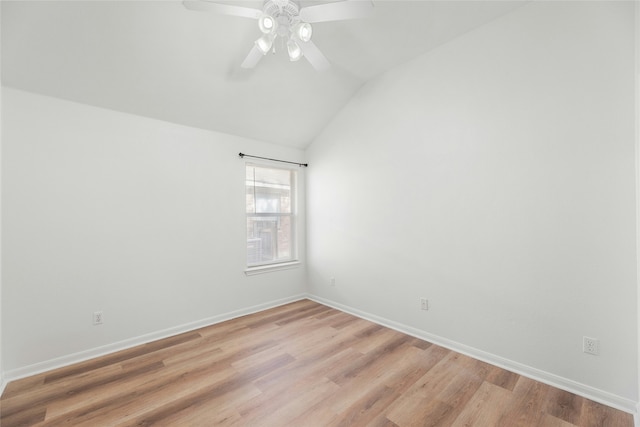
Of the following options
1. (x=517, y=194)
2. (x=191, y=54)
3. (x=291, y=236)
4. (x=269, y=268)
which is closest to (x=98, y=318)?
(x=269, y=268)

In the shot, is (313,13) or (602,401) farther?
(602,401)

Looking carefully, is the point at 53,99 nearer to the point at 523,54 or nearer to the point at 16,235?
the point at 16,235

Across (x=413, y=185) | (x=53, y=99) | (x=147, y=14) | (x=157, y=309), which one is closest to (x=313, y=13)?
(x=147, y=14)

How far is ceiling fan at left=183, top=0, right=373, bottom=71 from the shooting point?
1.64 meters

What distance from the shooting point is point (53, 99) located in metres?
2.40

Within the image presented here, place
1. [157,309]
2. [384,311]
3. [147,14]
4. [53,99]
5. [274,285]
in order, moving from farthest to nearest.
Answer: [274,285] → [384,311] → [157,309] → [53,99] → [147,14]

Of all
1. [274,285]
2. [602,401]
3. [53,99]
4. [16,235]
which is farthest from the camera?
[274,285]

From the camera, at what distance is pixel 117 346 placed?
2.69 metres

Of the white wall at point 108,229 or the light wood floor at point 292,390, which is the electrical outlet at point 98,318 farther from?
the light wood floor at point 292,390

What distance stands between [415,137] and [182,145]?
2.60 metres

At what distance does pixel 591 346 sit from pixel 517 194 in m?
1.19

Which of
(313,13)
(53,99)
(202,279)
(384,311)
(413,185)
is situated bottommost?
(384,311)

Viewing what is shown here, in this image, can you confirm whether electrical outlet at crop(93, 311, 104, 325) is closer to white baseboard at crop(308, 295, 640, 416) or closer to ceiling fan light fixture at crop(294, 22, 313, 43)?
white baseboard at crop(308, 295, 640, 416)

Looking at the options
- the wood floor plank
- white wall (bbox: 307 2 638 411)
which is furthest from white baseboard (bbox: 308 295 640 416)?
the wood floor plank
